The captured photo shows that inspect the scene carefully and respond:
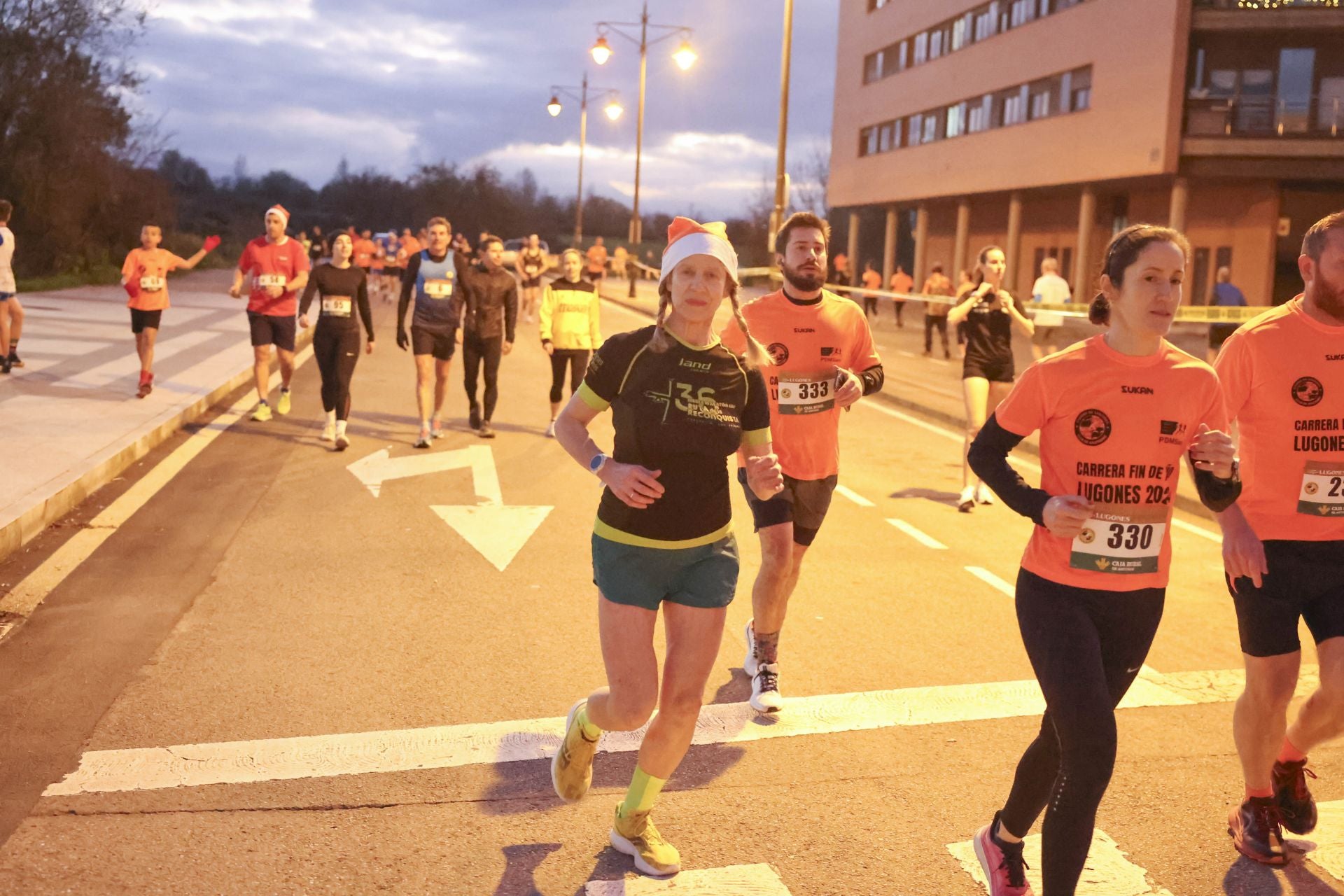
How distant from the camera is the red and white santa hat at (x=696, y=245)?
4.17 m

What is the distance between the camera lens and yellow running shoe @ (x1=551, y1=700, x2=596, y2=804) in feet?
14.4

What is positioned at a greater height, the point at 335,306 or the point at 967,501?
the point at 335,306

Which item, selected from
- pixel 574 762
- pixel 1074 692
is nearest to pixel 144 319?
pixel 574 762

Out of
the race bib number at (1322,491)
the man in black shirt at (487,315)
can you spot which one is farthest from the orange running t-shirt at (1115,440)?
the man in black shirt at (487,315)

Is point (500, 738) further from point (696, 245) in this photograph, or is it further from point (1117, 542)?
point (1117, 542)

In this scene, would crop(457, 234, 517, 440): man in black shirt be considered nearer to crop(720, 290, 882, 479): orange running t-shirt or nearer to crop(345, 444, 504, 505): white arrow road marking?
crop(345, 444, 504, 505): white arrow road marking

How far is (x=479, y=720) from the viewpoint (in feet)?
18.1

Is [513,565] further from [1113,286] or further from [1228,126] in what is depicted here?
[1228,126]

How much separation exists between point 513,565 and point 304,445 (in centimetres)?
507

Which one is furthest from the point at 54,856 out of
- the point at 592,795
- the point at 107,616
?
the point at 107,616

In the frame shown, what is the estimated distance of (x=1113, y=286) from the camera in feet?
12.7

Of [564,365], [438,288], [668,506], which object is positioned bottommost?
[564,365]

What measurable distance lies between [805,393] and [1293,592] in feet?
7.37

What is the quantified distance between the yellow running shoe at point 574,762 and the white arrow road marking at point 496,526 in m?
3.84
